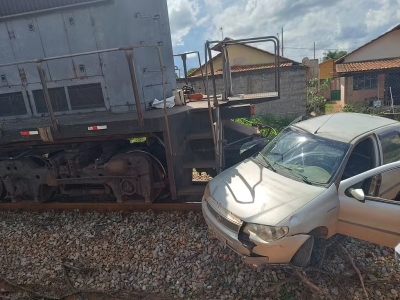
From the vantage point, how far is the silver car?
9.54 feet

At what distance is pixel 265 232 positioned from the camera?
290 cm

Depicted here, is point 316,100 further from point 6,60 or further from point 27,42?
point 6,60

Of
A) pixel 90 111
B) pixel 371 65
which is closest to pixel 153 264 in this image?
pixel 90 111

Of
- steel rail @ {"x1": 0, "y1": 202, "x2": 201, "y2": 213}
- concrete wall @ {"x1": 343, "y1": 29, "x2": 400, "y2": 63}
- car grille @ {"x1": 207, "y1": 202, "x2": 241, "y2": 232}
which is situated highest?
concrete wall @ {"x1": 343, "y1": 29, "x2": 400, "y2": 63}

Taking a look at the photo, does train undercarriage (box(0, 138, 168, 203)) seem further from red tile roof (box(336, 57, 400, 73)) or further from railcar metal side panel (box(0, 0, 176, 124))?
red tile roof (box(336, 57, 400, 73))

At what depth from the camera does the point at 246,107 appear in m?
4.93

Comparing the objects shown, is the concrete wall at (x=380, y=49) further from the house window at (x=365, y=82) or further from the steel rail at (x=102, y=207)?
the steel rail at (x=102, y=207)

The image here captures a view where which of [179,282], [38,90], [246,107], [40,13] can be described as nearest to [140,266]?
[179,282]

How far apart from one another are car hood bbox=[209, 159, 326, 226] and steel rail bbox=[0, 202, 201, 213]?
3.14 ft

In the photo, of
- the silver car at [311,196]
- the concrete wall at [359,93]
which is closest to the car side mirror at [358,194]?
the silver car at [311,196]

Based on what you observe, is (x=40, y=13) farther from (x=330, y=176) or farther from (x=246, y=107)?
(x=330, y=176)

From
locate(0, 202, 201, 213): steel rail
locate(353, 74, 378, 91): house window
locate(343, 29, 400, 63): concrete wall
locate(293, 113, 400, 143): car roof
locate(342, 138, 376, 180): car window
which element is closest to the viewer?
locate(342, 138, 376, 180): car window

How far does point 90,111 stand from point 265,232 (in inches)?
152

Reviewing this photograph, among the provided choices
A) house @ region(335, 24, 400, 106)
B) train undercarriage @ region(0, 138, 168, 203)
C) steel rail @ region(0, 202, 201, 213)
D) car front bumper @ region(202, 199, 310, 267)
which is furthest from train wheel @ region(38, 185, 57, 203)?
house @ region(335, 24, 400, 106)
